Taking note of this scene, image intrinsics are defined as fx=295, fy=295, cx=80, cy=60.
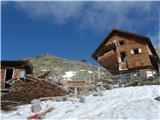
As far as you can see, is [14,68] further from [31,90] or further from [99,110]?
[99,110]

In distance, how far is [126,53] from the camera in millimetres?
38281

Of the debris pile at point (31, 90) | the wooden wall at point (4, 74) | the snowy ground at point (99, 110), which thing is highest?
the wooden wall at point (4, 74)

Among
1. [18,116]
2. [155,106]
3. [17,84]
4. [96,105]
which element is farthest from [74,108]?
[17,84]

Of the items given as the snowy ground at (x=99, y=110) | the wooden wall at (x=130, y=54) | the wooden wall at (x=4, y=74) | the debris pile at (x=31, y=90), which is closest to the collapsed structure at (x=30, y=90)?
the debris pile at (x=31, y=90)

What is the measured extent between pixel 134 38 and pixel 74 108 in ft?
74.3

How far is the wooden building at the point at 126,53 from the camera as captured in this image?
37031 millimetres

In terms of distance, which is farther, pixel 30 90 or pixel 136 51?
pixel 136 51

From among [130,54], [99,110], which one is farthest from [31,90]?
[130,54]

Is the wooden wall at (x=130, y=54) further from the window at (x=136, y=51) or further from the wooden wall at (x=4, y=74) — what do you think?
the wooden wall at (x=4, y=74)

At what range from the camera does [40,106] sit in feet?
60.4

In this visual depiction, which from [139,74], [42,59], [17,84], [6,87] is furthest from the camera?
[42,59]

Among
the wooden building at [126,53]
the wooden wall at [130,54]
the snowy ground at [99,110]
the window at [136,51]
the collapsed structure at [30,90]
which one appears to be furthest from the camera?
the window at [136,51]

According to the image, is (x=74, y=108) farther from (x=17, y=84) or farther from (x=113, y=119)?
(x=17, y=84)

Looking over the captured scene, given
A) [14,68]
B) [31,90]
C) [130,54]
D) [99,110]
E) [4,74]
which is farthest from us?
[130,54]
